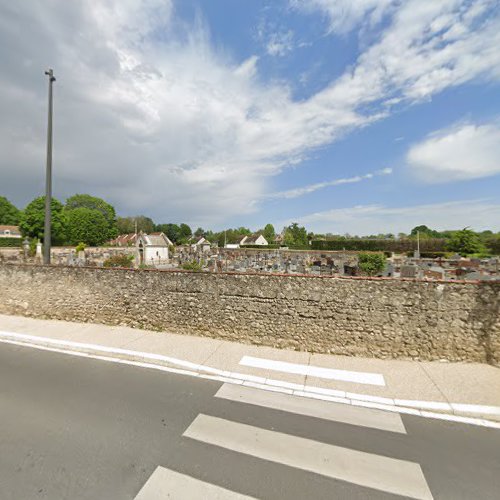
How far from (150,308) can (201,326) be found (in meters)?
1.65

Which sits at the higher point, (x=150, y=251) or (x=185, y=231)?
(x=185, y=231)

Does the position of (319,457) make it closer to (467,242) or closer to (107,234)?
(467,242)

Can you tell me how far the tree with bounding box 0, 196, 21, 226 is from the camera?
7338cm

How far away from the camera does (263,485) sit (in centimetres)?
266

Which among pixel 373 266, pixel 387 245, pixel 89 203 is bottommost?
pixel 373 266

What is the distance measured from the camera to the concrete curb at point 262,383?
3.93 m

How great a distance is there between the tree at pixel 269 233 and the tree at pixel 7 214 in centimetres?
7085

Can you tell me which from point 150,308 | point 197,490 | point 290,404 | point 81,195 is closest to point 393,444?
point 290,404

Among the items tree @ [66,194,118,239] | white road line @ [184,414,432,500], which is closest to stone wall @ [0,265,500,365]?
white road line @ [184,414,432,500]

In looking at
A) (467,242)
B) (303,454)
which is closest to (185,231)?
(467,242)

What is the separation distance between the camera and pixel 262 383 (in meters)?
4.79

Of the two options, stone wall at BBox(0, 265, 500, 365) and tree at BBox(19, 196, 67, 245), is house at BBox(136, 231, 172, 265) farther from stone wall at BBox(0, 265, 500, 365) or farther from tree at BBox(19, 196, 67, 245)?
tree at BBox(19, 196, 67, 245)

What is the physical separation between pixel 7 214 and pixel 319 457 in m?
100

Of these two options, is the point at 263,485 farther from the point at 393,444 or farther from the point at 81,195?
the point at 81,195
